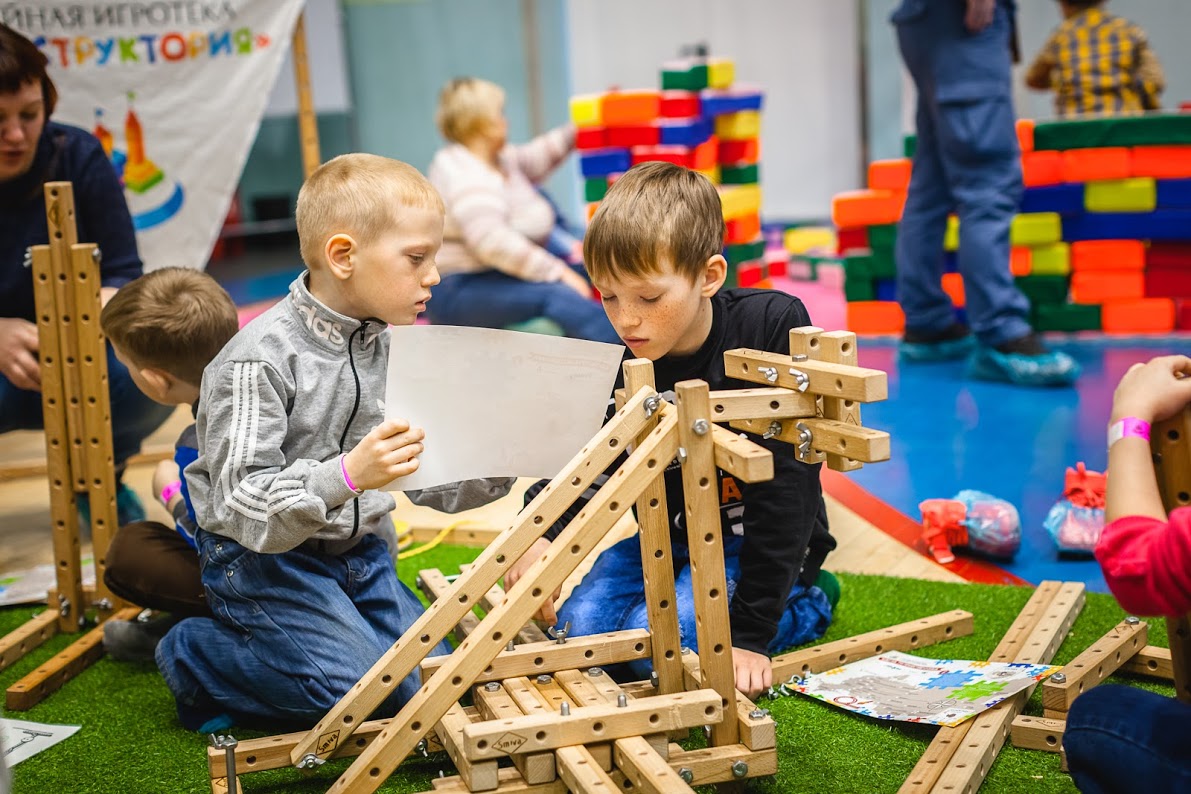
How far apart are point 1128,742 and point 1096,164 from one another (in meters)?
3.54

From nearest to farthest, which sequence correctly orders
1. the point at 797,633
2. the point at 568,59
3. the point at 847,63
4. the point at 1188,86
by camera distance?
the point at 797,633, the point at 1188,86, the point at 847,63, the point at 568,59

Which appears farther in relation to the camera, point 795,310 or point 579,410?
point 795,310

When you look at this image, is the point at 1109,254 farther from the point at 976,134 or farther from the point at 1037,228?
the point at 976,134

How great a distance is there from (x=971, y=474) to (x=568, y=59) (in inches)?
218

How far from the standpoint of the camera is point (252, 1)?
13.2 feet

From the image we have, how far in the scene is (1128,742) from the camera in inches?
54.1

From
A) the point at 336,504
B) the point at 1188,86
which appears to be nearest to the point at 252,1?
the point at 336,504

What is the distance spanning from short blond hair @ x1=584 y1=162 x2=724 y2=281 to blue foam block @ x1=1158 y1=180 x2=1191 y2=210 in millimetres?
3125

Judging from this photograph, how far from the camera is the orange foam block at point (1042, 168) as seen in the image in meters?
4.53

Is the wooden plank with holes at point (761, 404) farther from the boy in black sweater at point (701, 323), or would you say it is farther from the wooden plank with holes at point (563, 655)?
the wooden plank with holes at point (563, 655)

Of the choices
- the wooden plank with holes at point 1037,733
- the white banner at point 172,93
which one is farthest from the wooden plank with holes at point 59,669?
the white banner at point 172,93

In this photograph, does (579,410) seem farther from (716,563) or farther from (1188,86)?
(1188,86)

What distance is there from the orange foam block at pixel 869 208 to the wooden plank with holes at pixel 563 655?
3.30m

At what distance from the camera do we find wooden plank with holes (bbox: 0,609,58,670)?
2.33m
